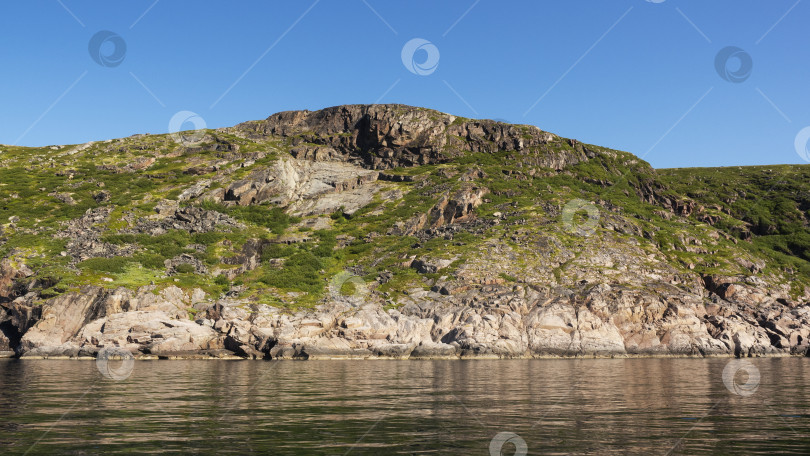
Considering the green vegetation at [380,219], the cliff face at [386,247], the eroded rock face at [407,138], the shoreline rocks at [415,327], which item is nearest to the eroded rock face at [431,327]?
the shoreline rocks at [415,327]

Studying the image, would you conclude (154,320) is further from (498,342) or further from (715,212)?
(715,212)

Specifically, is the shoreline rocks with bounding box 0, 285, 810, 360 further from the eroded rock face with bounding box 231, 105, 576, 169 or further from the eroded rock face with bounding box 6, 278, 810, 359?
the eroded rock face with bounding box 231, 105, 576, 169

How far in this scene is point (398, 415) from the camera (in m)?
22.8

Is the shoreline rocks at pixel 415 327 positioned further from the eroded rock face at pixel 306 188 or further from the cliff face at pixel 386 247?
the eroded rock face at pixel 306 188

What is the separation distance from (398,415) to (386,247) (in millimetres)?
78108

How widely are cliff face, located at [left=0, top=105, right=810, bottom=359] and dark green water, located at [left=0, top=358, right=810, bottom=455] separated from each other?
32.4 metres

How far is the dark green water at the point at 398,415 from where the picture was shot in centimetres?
1645

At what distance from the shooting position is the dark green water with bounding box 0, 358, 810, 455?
16.5 meters

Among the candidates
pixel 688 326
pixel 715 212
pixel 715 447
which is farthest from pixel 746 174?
pixel 715 447

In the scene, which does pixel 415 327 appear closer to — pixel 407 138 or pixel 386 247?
pixel 386 247

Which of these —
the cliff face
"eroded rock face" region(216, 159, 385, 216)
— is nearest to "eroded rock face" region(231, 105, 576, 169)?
the cliff face

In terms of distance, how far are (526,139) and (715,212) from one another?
2012 inches

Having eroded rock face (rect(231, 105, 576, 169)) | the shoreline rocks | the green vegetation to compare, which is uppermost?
eroded rock face (rect(231, 105, 576, 169))

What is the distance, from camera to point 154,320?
68.4 meters
